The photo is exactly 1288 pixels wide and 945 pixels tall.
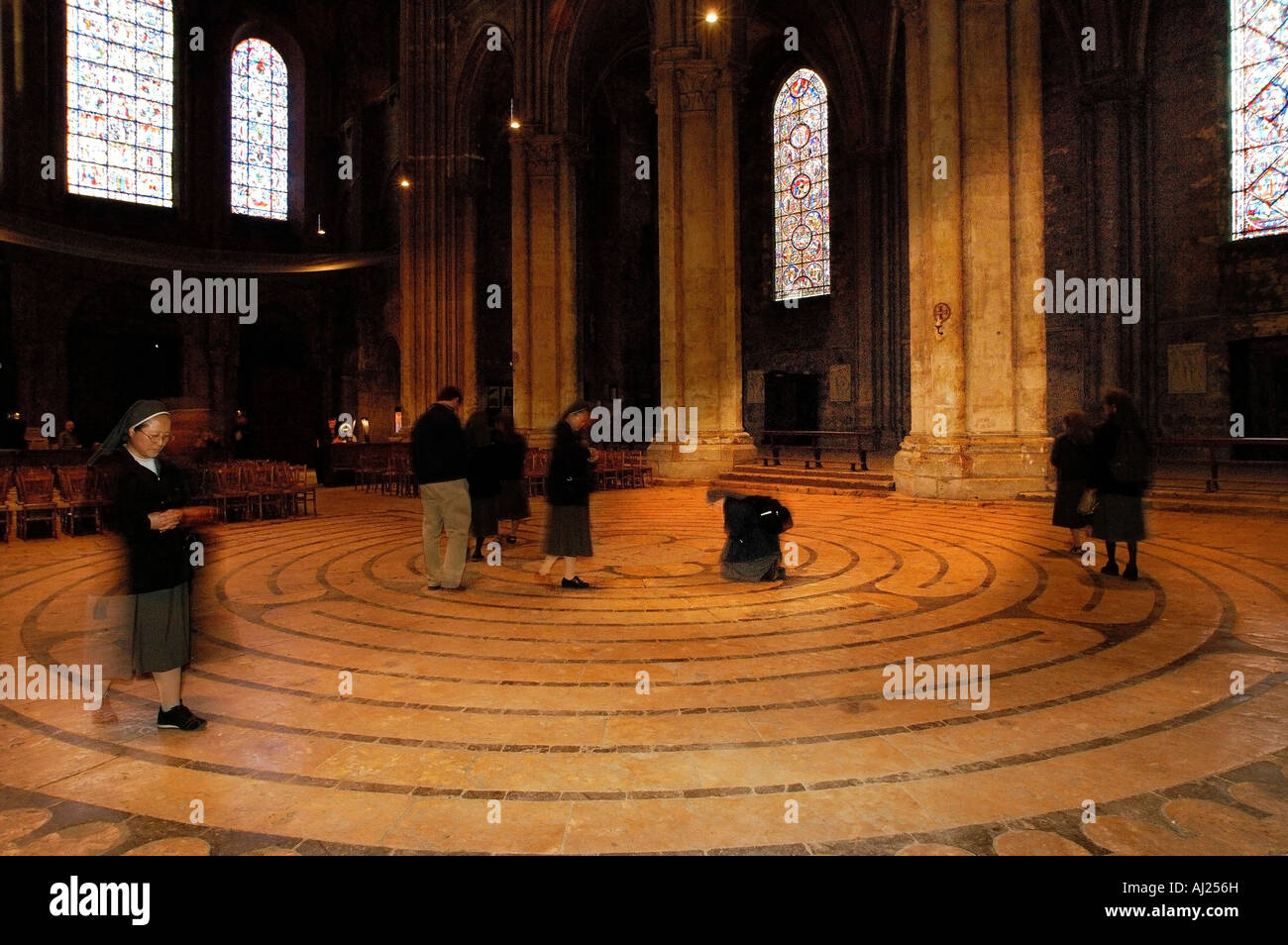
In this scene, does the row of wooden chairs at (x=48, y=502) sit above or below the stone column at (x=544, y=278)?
below

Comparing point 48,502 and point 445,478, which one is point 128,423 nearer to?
point 445,478

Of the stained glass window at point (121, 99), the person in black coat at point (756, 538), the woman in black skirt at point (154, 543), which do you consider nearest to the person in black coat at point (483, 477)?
the person in black coat at point (756, 538)

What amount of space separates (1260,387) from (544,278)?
16.0 meters

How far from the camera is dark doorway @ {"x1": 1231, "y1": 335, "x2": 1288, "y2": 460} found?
1641 centimetres

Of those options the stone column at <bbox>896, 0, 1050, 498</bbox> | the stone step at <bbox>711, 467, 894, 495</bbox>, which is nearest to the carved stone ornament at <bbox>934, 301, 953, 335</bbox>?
the stone column at <bbox>896, 0, 1050, 498</bbox>

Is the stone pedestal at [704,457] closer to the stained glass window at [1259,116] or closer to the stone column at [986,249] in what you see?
the stone column at [986,249]

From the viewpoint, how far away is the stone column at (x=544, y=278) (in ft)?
65.7

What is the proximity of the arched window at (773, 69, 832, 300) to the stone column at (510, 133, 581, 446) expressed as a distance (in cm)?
848

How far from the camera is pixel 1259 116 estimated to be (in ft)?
54.1

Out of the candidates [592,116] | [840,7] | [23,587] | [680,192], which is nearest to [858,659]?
[23,587]

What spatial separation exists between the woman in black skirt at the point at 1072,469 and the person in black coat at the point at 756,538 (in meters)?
2.89

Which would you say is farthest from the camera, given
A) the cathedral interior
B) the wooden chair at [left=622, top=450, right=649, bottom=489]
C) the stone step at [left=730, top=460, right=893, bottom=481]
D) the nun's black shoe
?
the wooden chair at [left=622, top=450, right=649, bottom=489]

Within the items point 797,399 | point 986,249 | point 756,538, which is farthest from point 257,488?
point 797,399

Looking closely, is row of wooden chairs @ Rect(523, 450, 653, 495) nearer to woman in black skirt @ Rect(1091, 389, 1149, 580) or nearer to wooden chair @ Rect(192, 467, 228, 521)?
wooden chair @ Rect(192, 467, 228, 521)
